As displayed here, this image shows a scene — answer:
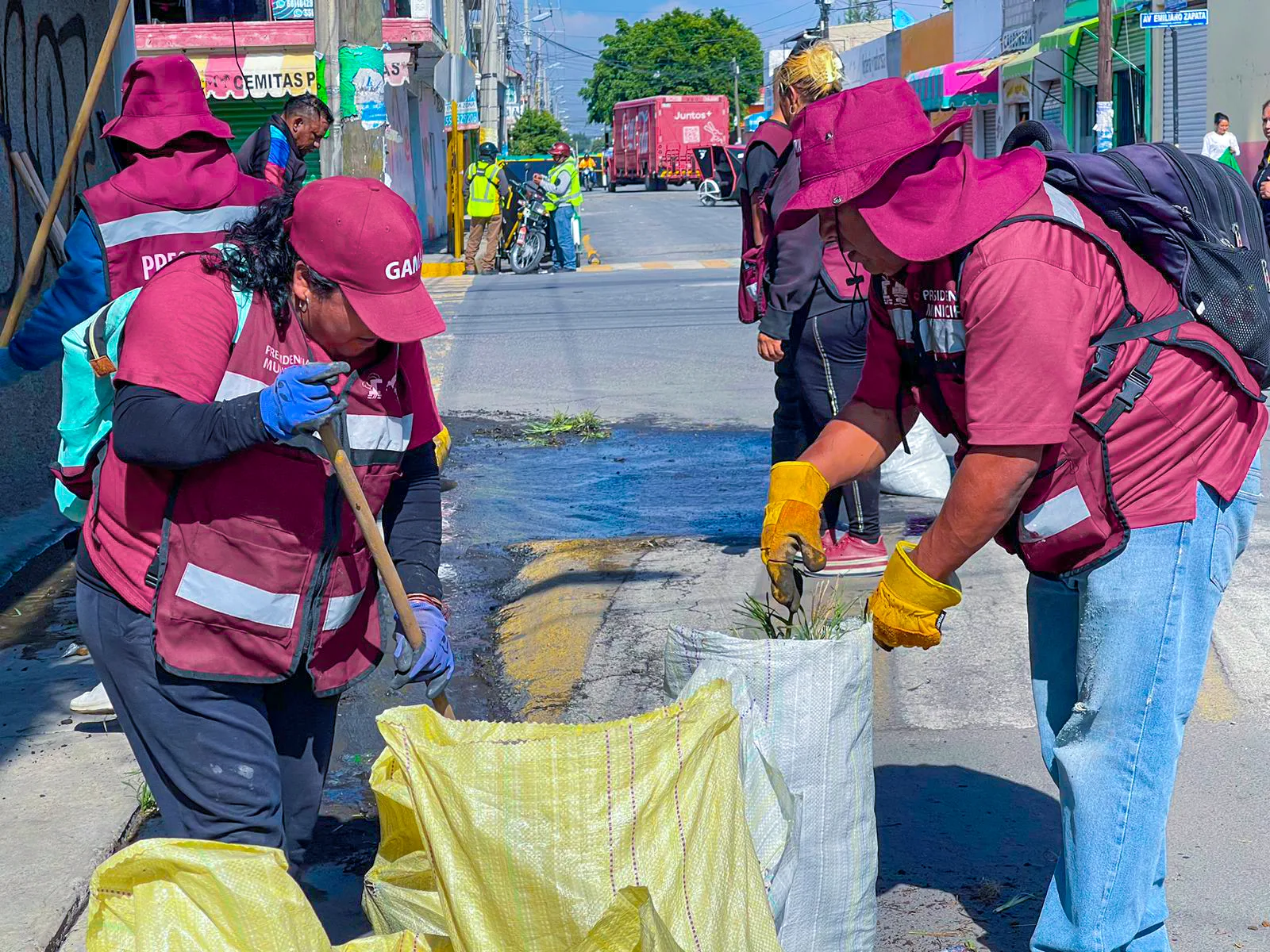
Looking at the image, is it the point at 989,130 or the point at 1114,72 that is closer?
the point at 1114,72

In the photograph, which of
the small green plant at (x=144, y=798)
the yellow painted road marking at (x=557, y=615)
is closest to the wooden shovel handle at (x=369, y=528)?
the small green plant at (x=144, y=798)

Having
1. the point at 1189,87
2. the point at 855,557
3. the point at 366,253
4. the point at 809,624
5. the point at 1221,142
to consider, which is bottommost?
the point at 855,557

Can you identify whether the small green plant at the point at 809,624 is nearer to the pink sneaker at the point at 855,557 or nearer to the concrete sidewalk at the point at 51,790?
the concrete sidewalk at the point at 51,790

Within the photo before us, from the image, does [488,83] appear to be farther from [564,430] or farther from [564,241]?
[564,430]

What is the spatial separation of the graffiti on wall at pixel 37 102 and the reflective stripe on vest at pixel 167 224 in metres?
2.73

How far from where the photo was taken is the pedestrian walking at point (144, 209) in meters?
3.65

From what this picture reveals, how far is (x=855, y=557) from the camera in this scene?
17.6 feet

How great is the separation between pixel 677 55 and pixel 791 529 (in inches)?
3484

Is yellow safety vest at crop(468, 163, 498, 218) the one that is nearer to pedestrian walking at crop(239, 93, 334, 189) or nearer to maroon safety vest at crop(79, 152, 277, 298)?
pedestrian walking at crop(239, 93, 334, 189)

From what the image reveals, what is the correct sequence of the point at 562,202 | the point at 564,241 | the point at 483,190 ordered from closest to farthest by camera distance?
the point at 483,190
the point at 562,202
the point at 564,241

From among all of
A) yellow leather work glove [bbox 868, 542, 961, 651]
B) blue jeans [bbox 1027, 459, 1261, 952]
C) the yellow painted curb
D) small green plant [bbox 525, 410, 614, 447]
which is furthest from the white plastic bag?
the yellow painted curb

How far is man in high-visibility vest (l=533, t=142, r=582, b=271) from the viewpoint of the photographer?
736 inches

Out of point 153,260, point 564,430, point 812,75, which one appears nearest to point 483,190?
point 564,430

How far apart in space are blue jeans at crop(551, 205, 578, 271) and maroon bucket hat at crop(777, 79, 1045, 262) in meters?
17.4
